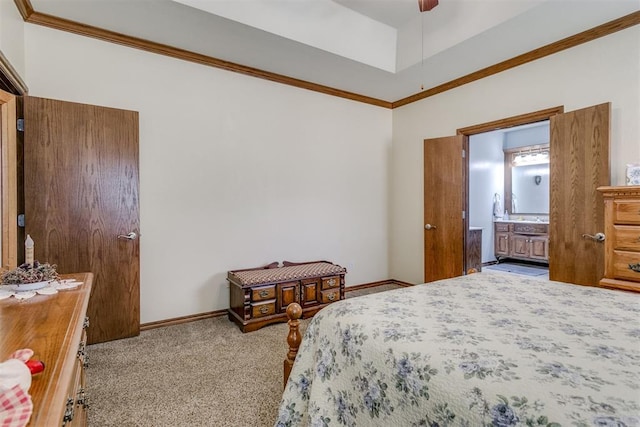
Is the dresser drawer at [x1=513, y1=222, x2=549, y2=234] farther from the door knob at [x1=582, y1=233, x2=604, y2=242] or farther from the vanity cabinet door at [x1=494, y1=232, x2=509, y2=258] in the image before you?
the door knob at [x1=582, y1=233, x2=604, y2=242]

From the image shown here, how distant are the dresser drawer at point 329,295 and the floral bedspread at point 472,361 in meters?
1.77

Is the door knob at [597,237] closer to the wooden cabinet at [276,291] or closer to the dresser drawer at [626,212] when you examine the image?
the dresser drawer at [626,212]

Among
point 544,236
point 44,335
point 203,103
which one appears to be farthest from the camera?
point 544,236

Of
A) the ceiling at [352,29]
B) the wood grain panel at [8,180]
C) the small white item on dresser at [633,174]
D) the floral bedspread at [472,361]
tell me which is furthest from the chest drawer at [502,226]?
the wood grain panel at [8,180]

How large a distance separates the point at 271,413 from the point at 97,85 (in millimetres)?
3011

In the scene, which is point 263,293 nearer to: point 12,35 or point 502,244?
point 12,35

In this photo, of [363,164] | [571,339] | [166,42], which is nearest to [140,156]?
[166,42]

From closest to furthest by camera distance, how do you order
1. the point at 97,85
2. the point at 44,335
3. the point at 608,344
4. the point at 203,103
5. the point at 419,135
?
the point at 44,335, the point at 608,344, the point at 97,85, the point at 203,103, the point at 419,135

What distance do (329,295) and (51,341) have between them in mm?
2738

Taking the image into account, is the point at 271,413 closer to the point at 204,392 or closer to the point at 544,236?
the point at 204,392

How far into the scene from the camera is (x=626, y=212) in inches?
86.3

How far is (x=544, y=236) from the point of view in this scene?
5.64 meters

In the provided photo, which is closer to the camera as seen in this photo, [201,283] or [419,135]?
[201,283]

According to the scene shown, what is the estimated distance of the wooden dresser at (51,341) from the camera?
60cm
